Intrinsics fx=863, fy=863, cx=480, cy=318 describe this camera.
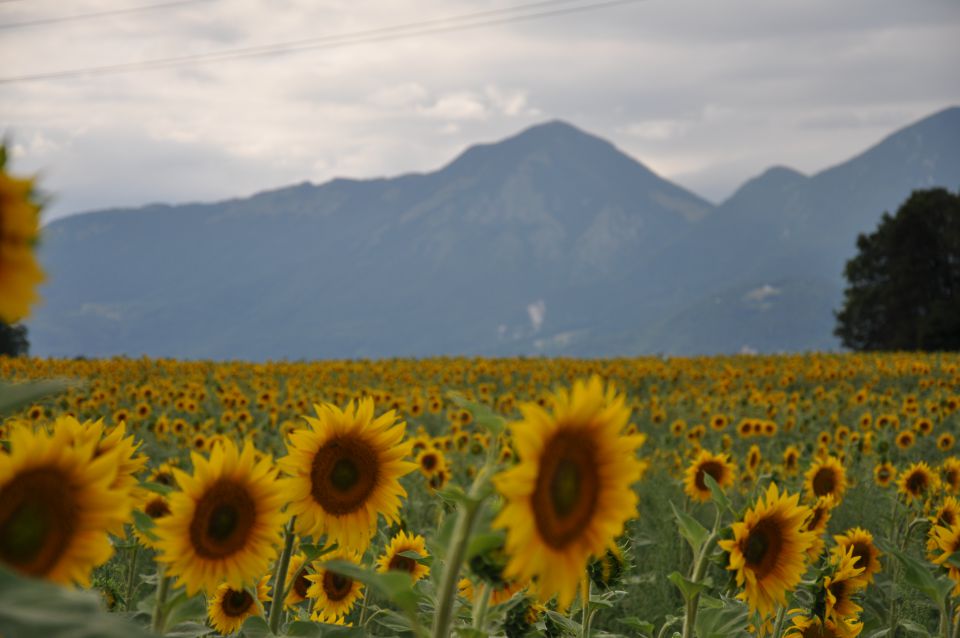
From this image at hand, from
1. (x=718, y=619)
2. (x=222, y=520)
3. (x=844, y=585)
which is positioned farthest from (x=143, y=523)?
(x=844, y=585)

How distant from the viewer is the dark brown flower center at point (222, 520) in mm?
1828

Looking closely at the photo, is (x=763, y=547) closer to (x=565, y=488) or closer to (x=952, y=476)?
(x=565, y=488)

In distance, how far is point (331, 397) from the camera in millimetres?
12047

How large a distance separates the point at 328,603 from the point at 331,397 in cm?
902

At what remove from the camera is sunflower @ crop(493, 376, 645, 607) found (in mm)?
1342

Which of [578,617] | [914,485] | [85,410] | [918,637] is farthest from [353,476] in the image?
[85,410]

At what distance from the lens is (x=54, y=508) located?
1.30 meters

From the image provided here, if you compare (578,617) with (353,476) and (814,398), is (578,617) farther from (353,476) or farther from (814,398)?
(814,398)

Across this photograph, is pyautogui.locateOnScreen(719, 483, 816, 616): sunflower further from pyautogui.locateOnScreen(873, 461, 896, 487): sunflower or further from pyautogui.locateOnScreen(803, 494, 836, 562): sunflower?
pyautogui.locateOnScreen(873, 461, 896, 487): sunflower

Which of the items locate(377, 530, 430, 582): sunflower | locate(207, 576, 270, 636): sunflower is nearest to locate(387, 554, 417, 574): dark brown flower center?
locate(377, 530, 430, 582): sunflower

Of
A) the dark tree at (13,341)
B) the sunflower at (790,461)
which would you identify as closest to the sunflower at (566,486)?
the sunflower at (790,461)

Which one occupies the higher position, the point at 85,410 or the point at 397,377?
the point at 397,377

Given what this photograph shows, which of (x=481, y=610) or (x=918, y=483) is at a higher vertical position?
(x=918, y=483)

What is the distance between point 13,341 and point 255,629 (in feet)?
131
